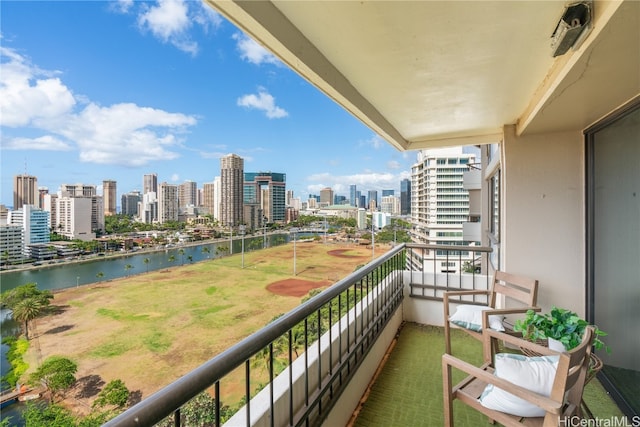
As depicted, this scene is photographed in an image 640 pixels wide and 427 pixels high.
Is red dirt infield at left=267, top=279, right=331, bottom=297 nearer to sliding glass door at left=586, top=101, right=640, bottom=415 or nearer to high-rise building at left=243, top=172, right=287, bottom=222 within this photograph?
high-rise building at left=243, top=172, right=287, bottom=222

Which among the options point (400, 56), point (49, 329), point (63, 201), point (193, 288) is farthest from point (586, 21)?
point (193, 288)

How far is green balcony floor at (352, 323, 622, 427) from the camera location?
161 centimetres

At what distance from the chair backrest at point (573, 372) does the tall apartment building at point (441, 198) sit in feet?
21.2

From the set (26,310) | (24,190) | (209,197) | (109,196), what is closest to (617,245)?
(24,190)

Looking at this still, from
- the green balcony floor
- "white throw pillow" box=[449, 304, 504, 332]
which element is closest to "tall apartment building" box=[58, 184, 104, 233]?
the green balcony floor

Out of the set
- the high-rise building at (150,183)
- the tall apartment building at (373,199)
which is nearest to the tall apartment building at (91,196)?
the high-rise building at (150,183)

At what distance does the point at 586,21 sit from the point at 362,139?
4580 centimetres

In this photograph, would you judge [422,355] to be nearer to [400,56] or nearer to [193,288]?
[400,56]

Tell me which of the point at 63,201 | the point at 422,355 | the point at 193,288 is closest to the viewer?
the point at 422,355

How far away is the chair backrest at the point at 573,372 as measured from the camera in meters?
0.96

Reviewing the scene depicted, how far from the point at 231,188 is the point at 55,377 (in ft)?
60.0

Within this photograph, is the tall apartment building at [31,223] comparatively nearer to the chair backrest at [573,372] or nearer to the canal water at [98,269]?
the canal water at [98,269]

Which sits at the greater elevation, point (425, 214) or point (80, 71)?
point (80, 71)

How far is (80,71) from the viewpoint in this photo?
3300 centimetres
